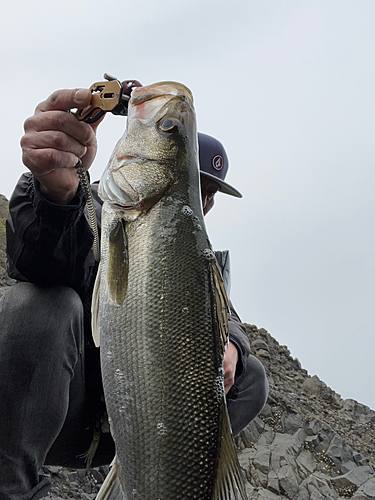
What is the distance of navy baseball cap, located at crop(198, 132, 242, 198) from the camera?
12.4ft

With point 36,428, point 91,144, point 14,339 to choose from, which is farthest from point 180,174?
point 36,428

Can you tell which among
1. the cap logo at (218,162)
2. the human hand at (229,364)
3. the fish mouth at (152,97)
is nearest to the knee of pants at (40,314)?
the human hand at (229,364)

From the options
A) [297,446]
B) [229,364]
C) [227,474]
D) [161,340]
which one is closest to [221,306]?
[161,340]

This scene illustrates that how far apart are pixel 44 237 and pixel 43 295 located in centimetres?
29

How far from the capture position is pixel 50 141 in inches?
74.6

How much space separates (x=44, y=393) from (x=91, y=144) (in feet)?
3.77

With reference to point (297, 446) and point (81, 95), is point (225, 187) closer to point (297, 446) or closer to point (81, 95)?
point (81, 95)

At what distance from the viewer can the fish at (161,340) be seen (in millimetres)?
1583

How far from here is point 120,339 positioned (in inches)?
65.9

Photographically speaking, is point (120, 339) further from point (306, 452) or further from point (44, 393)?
point (306, 452)

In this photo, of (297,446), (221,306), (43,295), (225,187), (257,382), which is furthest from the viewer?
(297,446)

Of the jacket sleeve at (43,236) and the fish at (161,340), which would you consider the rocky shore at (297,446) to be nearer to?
the jacket sleeve at (43,236)

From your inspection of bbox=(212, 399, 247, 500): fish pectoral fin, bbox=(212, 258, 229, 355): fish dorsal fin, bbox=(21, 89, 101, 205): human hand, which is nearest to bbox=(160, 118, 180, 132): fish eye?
bbox=(21, 89, 101, 205): human hand

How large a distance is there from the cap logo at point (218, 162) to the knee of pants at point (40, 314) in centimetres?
197
